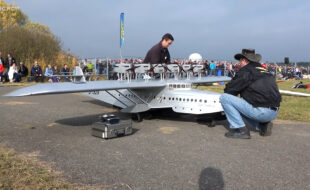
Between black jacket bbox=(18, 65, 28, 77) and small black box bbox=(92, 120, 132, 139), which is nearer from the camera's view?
small black box bbox=(92, 120, 132, 139)

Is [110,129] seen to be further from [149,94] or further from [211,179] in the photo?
[211,179]

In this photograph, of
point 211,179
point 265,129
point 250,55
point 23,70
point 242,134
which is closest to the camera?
point 211,179

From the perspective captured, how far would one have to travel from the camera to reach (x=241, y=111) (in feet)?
23.4

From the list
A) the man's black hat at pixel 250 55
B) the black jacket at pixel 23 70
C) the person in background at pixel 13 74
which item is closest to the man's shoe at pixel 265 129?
the man's black hat at pixel 250 55

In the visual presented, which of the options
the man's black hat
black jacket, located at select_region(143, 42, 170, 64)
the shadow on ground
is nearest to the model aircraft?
black jacket, located at select_region(143, 42, 170, 64)

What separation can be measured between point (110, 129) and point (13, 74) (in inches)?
835

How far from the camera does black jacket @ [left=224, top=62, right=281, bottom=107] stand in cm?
696

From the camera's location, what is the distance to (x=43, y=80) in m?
26.3

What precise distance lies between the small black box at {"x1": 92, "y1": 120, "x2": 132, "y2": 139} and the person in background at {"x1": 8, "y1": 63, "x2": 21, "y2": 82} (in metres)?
20.6

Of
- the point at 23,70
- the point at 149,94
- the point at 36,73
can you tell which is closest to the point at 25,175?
the point at 149,94

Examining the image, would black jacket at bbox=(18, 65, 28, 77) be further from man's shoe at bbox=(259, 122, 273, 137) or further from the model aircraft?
man's shoe at bbox=(259, 122, 273, 137)

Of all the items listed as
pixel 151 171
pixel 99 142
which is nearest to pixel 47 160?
pixel 99 142

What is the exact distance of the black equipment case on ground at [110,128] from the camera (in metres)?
7.00

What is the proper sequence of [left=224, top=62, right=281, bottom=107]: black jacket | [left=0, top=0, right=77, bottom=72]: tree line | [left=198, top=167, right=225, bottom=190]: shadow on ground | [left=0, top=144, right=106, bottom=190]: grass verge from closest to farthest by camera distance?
1. [left=0, top=144, right=106, bottom=190]: grass verge
2. [left=198, top=167, right=225, bottom=190]: shadow on ground
3. [left=224, top=62, right=281, bottom=107]: black jacket
4. [left=0, top=0, right=77, bottom=72]: tree line
